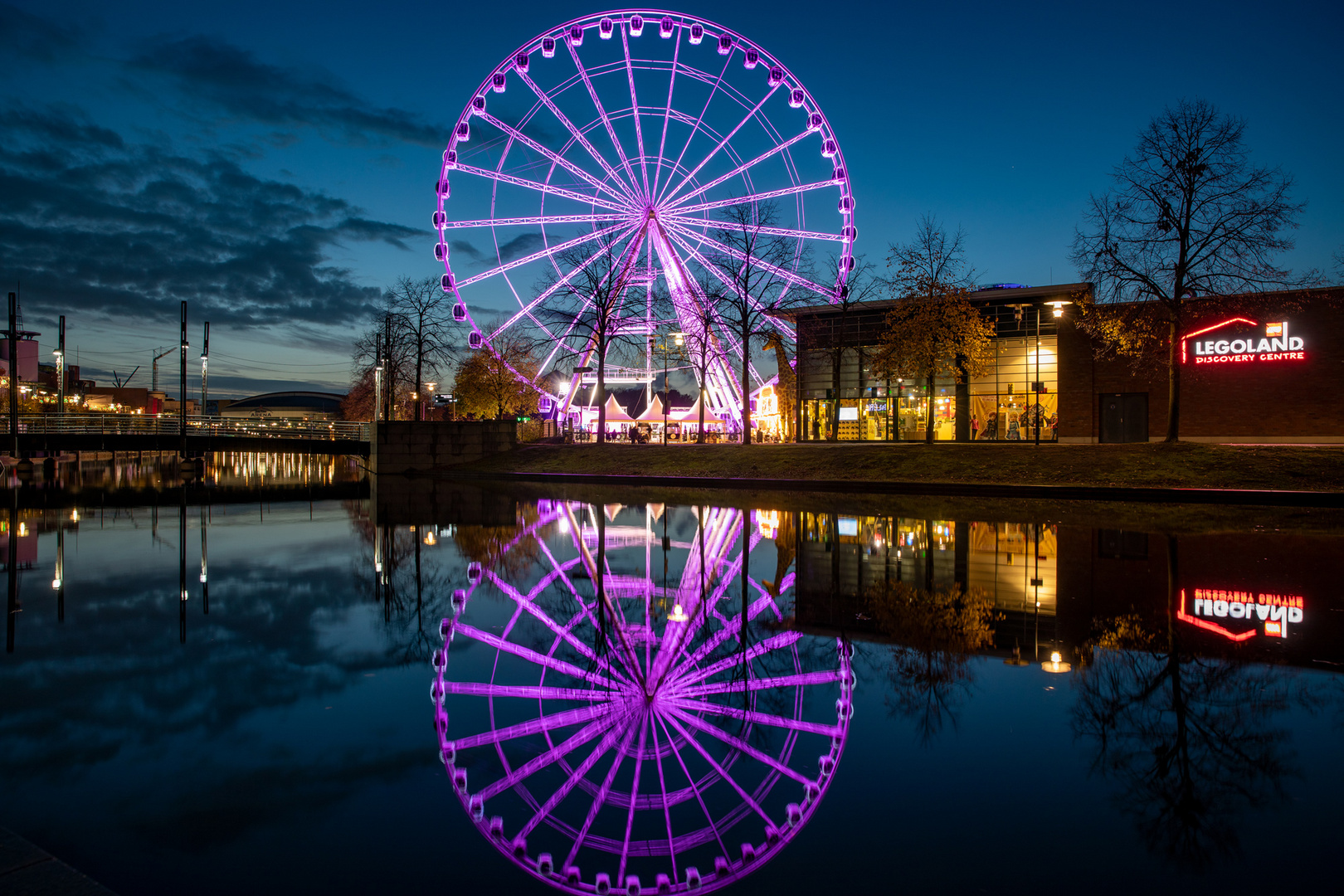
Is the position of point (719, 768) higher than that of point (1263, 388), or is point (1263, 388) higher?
point (1263, 388)

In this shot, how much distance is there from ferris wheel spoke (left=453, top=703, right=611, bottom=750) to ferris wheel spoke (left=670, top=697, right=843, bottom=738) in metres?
0.57

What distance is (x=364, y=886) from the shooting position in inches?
130

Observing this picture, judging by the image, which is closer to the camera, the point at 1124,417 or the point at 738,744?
the point at 738,744

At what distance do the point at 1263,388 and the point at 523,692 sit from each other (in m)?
41.7

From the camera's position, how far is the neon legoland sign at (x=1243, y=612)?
7.29 metres

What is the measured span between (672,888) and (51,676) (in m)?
5.27

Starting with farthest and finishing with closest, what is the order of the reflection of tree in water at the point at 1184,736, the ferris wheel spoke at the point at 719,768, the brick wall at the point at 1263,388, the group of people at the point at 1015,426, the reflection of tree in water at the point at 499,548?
1. the group of people at the point at 1015,426
2. the brick wall at the point at 1263,388
3. the reflection of tree in water at the point at 499,548
4. the ferris wheel spoke at the point at 719,768
5. the reflection of tree in water at the point at 1184,736

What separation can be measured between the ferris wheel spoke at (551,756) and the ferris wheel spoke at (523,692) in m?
0.45

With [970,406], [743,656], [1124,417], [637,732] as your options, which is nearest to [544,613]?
[743,656]

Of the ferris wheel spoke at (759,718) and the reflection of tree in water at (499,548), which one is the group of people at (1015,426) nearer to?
the reflection of tree in water at (499,548)

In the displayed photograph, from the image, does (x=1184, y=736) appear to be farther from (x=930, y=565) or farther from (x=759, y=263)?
(x=759, y=263)

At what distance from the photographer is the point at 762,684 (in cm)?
598


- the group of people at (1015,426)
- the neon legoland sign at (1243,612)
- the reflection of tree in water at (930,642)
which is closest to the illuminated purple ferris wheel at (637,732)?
the reflection of tree in water at (930,642)

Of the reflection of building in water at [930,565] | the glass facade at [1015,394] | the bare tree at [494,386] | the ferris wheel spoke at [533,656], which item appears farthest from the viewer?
the bare tree at [494,386]
